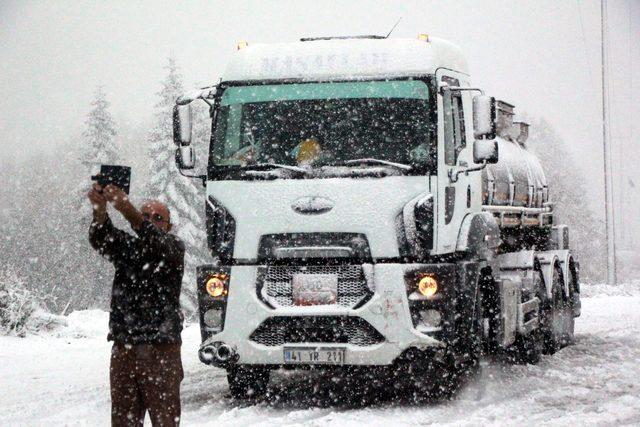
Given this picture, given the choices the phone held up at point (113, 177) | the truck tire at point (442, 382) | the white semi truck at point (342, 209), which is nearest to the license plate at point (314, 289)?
the white semi truck at point (342, 209)

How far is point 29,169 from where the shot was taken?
110 m

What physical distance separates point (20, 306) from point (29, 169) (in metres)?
96.7

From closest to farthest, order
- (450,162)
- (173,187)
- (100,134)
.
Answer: (450,162) → (173,187) → (100,134)

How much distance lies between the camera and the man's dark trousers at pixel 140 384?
590 centimetres

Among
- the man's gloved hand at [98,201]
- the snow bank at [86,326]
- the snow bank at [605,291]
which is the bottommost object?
the snow bank at [605,291]

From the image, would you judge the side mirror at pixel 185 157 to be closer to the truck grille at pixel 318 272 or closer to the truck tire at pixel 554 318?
the truck grille at pixel 318 272

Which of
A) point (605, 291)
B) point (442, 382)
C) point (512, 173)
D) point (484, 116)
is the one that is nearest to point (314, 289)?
point (442, 382)

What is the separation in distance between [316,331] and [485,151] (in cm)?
234

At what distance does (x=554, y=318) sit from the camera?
13516 millimetres

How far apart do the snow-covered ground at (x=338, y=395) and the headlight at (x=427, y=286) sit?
107 cm

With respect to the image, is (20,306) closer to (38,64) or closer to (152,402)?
(152,402)

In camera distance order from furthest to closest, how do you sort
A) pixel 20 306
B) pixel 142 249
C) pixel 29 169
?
1. pixel 29 169
2. pixel 20 306
3. pixel 142 249

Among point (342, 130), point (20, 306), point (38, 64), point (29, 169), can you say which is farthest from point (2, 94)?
point (342, 130)

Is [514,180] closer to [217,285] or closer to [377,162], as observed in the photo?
[377,162]
